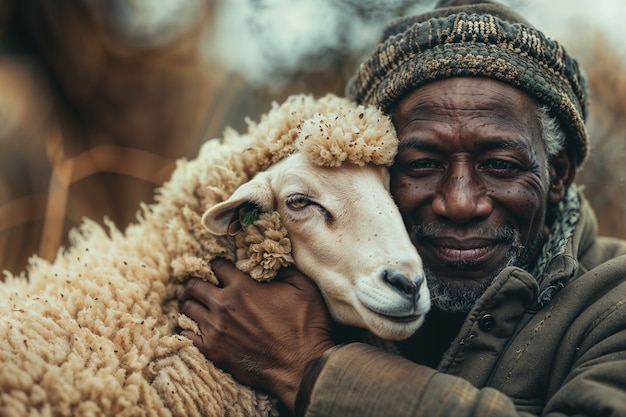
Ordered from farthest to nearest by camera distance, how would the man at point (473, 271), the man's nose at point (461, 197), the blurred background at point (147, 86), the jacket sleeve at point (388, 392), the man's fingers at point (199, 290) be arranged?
the blurred background at point (147, 86)
the man's nose at point (461, 197)
the man's fingers at point (199, 290)
the man at point (473, 271)
the jacket sleeve at point (388, 392)

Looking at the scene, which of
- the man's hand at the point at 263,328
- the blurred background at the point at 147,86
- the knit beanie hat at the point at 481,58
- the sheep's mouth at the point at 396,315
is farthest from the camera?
the blurred background at the point at 147,86

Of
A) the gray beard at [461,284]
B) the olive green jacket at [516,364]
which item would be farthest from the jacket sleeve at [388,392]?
the gray beard at [461,284]

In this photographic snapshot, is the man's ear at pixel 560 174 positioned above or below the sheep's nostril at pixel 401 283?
above

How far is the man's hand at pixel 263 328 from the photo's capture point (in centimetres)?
193

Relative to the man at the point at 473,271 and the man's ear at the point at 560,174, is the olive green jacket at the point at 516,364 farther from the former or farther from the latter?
the man's ear at the point at 560,174

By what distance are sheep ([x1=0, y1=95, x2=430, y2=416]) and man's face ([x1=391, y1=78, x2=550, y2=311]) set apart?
6.2 inches

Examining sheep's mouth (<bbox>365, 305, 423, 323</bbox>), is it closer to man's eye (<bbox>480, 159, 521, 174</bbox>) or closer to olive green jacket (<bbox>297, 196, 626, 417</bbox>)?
olive green jacket (<bbox>297, 196, 626, 417</bbox>)

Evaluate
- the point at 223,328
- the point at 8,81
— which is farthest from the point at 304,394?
the point at 8,81

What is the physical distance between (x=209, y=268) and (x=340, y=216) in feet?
1.56

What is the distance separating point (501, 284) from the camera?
201cm

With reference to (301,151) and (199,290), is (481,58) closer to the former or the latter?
(301,151)

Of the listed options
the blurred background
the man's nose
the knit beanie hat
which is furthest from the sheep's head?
the blurred background

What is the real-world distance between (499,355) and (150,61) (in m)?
4.96

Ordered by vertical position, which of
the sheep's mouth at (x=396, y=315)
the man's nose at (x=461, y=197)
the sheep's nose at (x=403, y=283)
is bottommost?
the sheep's mouth at (x=396, y=315)
